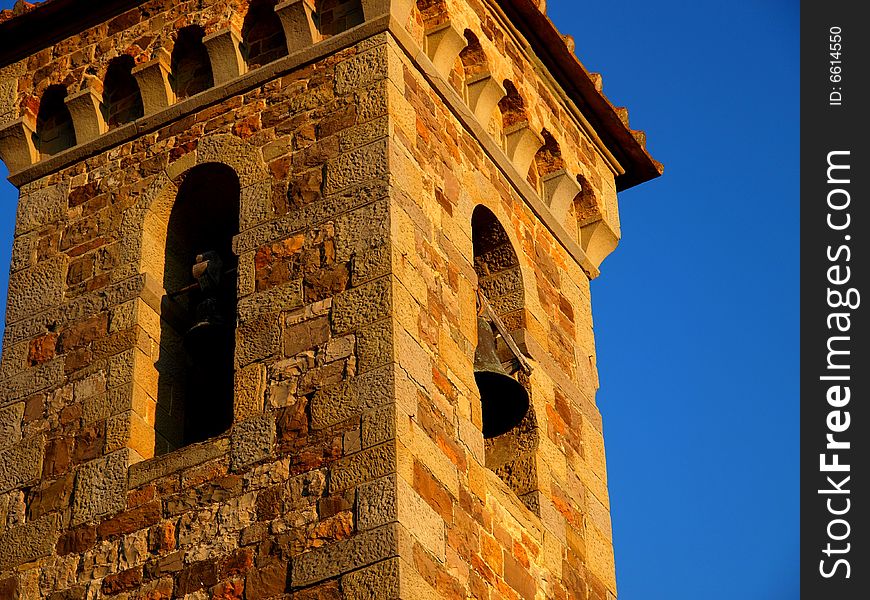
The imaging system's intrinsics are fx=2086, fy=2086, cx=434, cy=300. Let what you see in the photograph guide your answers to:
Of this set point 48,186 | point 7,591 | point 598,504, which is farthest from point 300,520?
point 48,186

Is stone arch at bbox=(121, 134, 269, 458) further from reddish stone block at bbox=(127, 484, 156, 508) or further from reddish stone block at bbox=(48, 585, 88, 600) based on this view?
reddish stone block at bbox=(48, 585, 88, 600)

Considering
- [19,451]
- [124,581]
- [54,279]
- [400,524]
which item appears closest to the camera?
[400,524]

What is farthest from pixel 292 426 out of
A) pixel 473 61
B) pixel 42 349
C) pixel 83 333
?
pixel 473 61

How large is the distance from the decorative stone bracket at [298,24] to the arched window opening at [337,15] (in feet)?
0.15

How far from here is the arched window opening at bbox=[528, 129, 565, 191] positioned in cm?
1316

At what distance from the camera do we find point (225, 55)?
39.4 ft

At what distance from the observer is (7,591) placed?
412 inches

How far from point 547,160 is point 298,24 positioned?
2137 millimetres

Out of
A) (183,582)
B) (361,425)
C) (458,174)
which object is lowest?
(183,582)

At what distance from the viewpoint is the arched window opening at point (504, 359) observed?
1138 cm

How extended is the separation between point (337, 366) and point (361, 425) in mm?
427

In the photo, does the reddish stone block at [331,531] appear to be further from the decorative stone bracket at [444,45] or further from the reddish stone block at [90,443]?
the decorative stone bracket at [444,45]

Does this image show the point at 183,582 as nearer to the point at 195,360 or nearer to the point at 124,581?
Answer: the point at 124,581

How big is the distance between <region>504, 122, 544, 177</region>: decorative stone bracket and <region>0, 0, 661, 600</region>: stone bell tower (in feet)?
0.05
